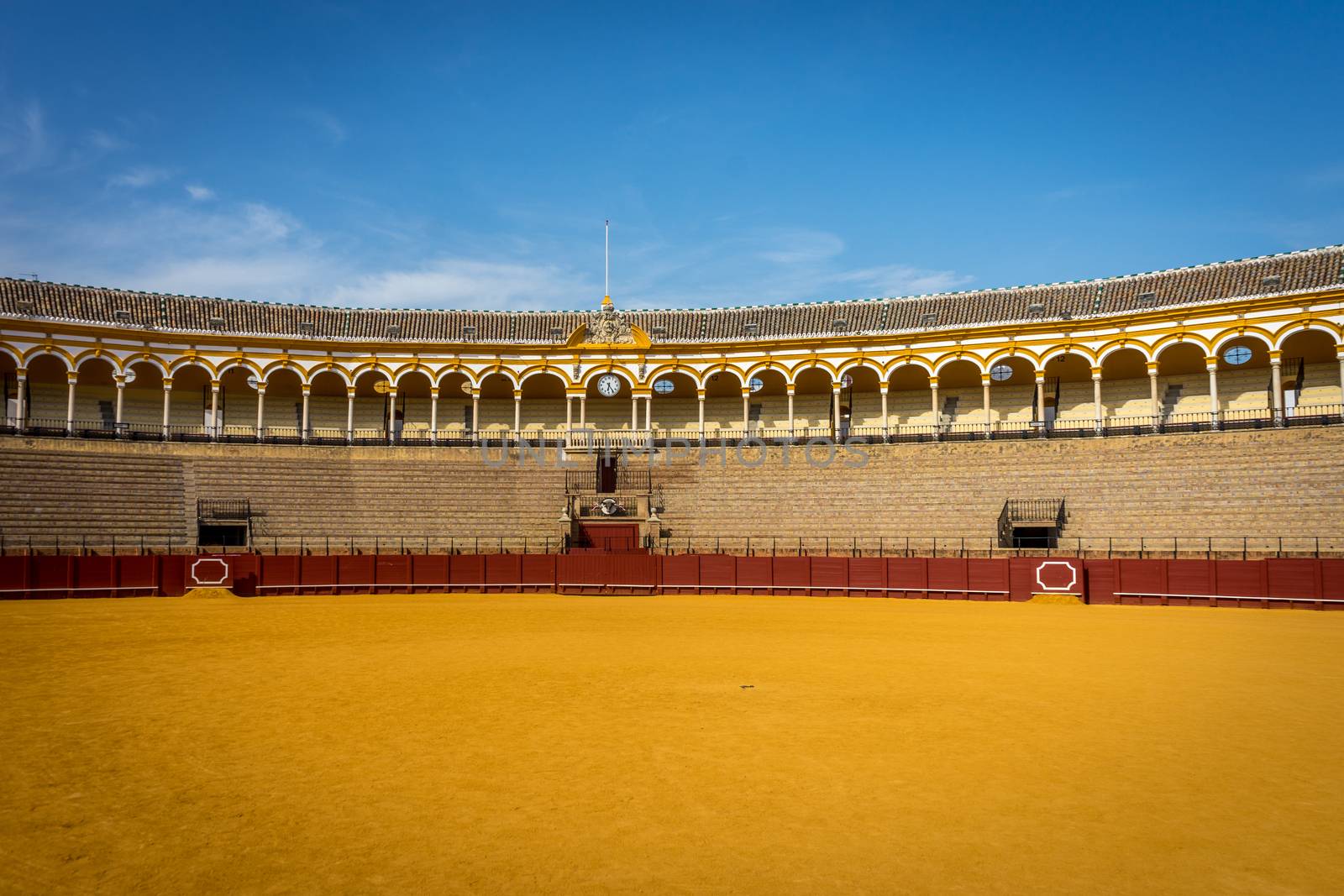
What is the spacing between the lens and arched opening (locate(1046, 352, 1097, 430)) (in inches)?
1422

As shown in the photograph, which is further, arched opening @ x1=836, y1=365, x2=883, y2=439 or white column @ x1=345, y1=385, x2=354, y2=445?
arched opening @ x1=836, y1=365, x2=883, y2=439

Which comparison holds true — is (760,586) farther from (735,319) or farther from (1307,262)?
(1307,262)

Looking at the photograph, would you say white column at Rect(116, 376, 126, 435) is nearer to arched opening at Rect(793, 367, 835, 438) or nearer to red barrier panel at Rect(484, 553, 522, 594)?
red barrier panel at Rect(484, 553, 522, 594)

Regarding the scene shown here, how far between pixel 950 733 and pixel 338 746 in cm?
554

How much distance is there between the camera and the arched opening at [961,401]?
37.7 metres

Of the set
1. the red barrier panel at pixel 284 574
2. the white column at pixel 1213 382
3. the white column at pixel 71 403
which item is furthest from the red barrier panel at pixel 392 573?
the white column at pixel 1213 382

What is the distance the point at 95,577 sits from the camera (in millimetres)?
24234

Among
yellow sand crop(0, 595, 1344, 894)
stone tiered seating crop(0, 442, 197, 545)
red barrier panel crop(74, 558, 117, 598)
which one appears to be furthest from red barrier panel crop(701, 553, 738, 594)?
stone tiered seating crop(0, 442, 197, 545)

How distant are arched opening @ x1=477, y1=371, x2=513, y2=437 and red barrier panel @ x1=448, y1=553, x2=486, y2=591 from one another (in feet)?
44.6

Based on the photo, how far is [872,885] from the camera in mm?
5227

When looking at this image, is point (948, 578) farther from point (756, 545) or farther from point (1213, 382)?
point (1213, 382)

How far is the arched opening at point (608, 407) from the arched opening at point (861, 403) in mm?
9353

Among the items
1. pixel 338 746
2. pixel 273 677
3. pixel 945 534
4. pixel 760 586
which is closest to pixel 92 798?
pixel 338 746

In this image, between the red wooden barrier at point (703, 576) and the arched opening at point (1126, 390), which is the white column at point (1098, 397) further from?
the red wooden barrier at point (703, 576)
